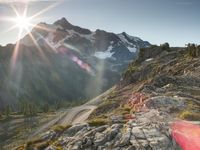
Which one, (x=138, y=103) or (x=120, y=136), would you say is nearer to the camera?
(x=120, y=136)

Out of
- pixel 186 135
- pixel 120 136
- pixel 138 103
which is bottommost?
pixel 186 135

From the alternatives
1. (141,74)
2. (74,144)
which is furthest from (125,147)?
(141,74)

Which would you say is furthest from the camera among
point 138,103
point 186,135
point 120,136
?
point 138,103

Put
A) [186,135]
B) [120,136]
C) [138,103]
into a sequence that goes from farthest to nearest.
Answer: [138,103] → [120,136] → [186,135]

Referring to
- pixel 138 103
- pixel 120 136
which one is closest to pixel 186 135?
pixel 120 136

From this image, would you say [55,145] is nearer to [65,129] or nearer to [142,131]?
[65,129]

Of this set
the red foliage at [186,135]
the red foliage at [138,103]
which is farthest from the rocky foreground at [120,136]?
the red foliage at [138,103]

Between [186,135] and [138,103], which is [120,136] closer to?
[186,135]

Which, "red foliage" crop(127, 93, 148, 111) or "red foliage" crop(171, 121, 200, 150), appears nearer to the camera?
"red foliage" crop(171, 121, 200, 150)

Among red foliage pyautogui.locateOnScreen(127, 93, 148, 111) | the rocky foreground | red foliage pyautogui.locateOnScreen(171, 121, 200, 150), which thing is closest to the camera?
red foliage pyautogui.locateOnScreen(171, 121, 200, 150)

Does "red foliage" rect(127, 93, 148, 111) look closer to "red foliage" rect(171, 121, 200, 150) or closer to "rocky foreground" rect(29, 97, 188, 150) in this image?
"rocky foreground" rect(29, 97, 188, 150)

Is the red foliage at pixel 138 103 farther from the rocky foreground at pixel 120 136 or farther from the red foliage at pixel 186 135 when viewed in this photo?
the red foliage at pixel 186 135

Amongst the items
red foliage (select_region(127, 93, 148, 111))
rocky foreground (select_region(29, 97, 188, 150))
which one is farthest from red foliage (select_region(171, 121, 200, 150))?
red foliage (select_region(127, 93, 148, 111))

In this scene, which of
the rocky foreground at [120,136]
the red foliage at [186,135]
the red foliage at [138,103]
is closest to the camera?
the red foliage at [186,135]
